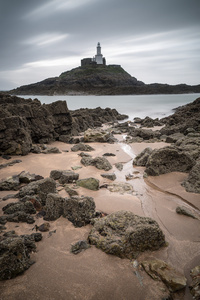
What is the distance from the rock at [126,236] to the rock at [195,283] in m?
0.64

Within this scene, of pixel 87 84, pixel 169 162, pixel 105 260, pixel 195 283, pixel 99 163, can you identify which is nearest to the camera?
pixel 195 283

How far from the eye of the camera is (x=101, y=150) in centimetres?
1032

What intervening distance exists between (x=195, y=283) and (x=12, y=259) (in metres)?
2.45

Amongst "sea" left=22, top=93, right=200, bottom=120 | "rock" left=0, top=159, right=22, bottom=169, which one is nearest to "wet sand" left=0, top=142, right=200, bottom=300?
"rock" left=0, top=159, right=22, bottom=169

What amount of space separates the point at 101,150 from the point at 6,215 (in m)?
6.69

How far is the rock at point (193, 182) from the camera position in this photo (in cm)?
548

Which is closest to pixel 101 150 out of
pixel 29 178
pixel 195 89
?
pixel 29 178

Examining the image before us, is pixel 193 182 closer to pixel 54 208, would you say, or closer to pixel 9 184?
pixel 54 208

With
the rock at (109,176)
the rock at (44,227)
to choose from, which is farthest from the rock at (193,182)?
the rock at (44,227)

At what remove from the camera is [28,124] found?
1132 cm

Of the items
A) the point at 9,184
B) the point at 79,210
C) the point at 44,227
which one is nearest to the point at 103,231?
the point at 79,210

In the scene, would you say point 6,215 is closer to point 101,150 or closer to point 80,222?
point 80,222

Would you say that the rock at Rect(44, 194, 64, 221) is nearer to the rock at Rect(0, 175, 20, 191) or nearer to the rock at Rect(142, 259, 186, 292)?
the rock at Rect(0, 175, 20, 191)

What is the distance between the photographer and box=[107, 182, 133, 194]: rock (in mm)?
5566
